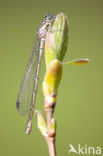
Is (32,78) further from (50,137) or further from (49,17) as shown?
(50,137)

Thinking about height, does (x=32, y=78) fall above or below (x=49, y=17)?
below

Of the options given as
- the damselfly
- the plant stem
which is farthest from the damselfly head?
the plant stem

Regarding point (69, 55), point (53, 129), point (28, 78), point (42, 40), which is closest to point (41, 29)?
point (42, 40)

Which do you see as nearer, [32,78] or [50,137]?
[50,137]

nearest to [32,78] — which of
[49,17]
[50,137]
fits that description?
[49,17]

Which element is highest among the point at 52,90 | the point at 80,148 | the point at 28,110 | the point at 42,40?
the point at 42,40

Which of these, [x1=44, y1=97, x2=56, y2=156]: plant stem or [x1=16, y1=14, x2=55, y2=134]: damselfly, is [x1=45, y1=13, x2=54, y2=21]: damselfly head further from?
[x1=44, y1=97, x2=56, y2=156]: plant stem

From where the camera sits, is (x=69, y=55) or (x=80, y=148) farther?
(x=69, y=55)

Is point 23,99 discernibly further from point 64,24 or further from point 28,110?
point 64,24

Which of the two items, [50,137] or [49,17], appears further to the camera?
[49,17]
